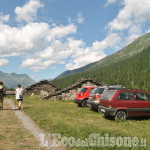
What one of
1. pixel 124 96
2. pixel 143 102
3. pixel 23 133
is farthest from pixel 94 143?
pixel 143 102

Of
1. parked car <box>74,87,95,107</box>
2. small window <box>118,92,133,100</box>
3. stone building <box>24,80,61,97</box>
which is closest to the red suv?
small window <box>118,92,133,100</box>

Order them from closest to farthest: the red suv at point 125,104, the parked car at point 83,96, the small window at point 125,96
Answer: the red suv at point 125,104 < the small window at point 125,96 < the parked car at point 83,96

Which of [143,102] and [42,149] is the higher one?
[143,102]

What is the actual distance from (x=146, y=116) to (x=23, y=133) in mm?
8013

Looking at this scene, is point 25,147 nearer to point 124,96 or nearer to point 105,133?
point 105,133

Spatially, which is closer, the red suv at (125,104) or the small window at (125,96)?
the red suv at (125,104)

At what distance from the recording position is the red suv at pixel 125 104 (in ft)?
32.3

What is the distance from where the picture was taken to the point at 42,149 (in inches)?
212

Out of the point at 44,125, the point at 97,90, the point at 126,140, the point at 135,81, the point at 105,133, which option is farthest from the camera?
the point at 135,81

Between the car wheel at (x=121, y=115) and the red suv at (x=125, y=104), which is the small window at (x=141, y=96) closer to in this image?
the red suv at (x=125, y=104)

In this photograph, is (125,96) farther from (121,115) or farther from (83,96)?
(83,96)

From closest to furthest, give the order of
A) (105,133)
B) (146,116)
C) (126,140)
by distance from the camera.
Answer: (126,140), (105,133), (146,116)

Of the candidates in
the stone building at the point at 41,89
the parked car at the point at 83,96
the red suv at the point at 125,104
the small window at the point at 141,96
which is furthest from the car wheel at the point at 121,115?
the stone building at the point at 41,89

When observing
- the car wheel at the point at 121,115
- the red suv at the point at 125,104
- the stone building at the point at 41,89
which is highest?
the stone building at the point at 41,89
